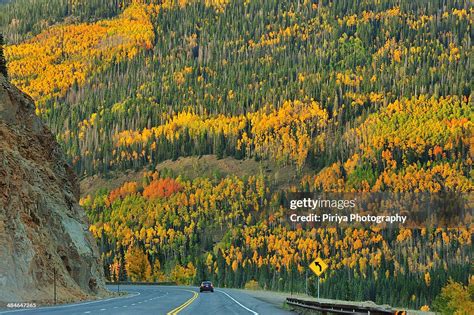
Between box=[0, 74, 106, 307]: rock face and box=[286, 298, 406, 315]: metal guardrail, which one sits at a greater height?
box=[0, 74, 106, 307]: rock face

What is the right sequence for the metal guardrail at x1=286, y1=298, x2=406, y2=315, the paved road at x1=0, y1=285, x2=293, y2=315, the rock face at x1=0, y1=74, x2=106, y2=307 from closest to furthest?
the metal guardrail at x1=286, y1=298, x2=406, y2=315
the paved road at x1=0, y1=285, x2=293, y2=315
the rock face at x1=0, y1=74, x2=106, y2=307

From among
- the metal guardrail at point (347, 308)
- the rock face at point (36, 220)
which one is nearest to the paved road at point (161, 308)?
the metal guardrail at point (347, 308)

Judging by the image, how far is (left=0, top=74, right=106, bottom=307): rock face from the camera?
6153 cm

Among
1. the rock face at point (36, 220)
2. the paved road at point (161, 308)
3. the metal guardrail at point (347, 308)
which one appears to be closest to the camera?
the metal guardrail at point (347, 308)

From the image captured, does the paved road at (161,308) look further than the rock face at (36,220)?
No

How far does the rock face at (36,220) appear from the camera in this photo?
61531 millimetres

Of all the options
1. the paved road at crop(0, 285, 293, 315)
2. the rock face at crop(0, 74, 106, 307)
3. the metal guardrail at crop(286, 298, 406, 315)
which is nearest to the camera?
the metal guardrail at crop(286, 298, 406, 315)

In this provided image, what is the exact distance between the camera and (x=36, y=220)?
70625 mm

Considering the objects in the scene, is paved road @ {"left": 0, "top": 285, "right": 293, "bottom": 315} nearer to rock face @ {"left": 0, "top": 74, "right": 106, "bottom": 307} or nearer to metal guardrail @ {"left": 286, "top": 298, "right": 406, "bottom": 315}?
metal guardrail @ {"left": 286, "top": 298, "right": 406, "bottom": 315}

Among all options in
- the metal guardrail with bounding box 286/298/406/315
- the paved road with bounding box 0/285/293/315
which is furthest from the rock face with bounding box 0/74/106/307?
the metal guardrail with bounding box 286/298/406/315

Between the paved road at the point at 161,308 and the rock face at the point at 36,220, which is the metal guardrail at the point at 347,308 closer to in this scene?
the paved road at the point at 161,308

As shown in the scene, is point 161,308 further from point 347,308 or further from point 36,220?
point 36,220

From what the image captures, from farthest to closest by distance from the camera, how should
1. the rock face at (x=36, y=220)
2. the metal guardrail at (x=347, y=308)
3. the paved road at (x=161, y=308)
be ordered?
the rock face at (x=36, y=220), the paved road at (x=161, y=308), the metal guardrail at (x=347, y=308)

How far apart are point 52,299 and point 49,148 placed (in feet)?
94.6
